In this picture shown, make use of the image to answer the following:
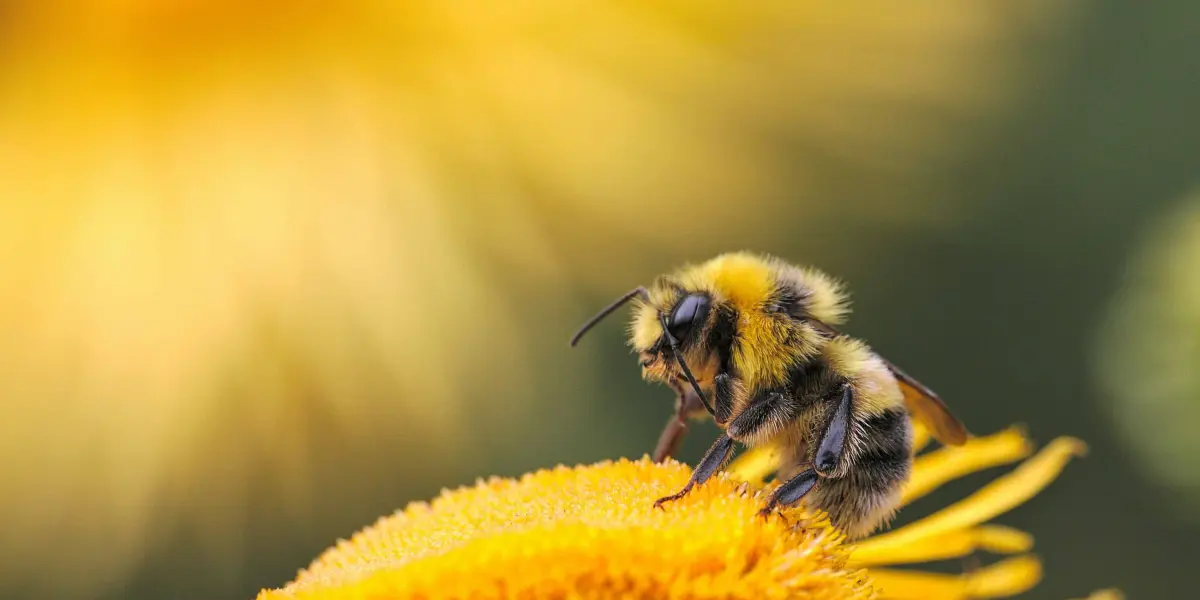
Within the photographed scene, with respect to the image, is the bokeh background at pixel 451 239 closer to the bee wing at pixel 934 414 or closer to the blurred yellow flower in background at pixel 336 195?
the blurred yellow flower in background at pixel 336 195

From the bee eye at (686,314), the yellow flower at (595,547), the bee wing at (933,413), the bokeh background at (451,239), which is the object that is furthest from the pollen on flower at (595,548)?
the bokeh background at (451,239)

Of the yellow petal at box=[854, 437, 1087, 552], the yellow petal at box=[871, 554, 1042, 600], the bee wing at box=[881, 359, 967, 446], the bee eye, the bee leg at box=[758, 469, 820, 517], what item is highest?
the bee eye

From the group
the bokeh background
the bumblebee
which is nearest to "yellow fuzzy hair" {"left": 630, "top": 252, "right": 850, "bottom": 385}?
the bumblebee

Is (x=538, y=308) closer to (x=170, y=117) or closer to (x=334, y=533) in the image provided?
(x=334, y=533)

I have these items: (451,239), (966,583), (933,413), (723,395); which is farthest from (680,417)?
(451,239)

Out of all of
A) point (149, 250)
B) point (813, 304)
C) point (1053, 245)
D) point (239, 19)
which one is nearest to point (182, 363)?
point (149, 250)

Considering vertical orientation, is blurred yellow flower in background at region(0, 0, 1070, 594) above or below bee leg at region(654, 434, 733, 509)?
above

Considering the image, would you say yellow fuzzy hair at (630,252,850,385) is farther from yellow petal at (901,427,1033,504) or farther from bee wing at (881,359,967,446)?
yellow petal at (901,427,1033,504)

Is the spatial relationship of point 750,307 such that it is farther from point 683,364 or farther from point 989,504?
point 989,504
